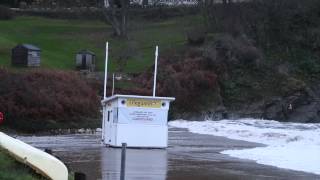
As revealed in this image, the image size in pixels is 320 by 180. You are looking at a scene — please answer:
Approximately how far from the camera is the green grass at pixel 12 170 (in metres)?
9.02

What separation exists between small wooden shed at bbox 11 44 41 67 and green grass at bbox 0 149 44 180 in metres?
48.0

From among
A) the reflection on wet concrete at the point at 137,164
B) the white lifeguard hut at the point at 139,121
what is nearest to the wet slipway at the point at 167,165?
the reflection on wet concrete at the point at 137,164

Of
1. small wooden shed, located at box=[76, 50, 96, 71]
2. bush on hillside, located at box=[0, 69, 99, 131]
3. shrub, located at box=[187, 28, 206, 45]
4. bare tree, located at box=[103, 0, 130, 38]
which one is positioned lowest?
bush on hillside, located at box=[0, 69, 99, 131]

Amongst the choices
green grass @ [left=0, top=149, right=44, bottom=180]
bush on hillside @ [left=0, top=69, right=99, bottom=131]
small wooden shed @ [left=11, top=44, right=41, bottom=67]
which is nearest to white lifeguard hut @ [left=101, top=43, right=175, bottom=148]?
green grass @ [left=0, top=149, right=44, bottom=180]

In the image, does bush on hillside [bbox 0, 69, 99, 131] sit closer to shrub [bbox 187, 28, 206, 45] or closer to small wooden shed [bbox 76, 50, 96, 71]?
small wooden shed [bbox 76, 50, 96, 71]

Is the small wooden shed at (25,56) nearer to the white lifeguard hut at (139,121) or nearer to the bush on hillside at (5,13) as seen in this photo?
the bush on hillside at (5,13)

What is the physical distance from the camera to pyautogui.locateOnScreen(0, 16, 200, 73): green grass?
65.0 m

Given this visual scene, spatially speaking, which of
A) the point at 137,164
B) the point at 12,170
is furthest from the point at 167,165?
the point at 12,170

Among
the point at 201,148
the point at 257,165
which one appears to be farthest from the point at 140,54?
the point at 257,165

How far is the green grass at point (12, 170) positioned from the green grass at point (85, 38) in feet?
163

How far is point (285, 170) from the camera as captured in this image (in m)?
17.4

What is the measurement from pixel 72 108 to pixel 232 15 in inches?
1084

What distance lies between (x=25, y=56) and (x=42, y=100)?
16.2m

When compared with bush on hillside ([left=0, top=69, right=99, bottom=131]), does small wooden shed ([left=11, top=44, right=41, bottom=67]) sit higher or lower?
higher
